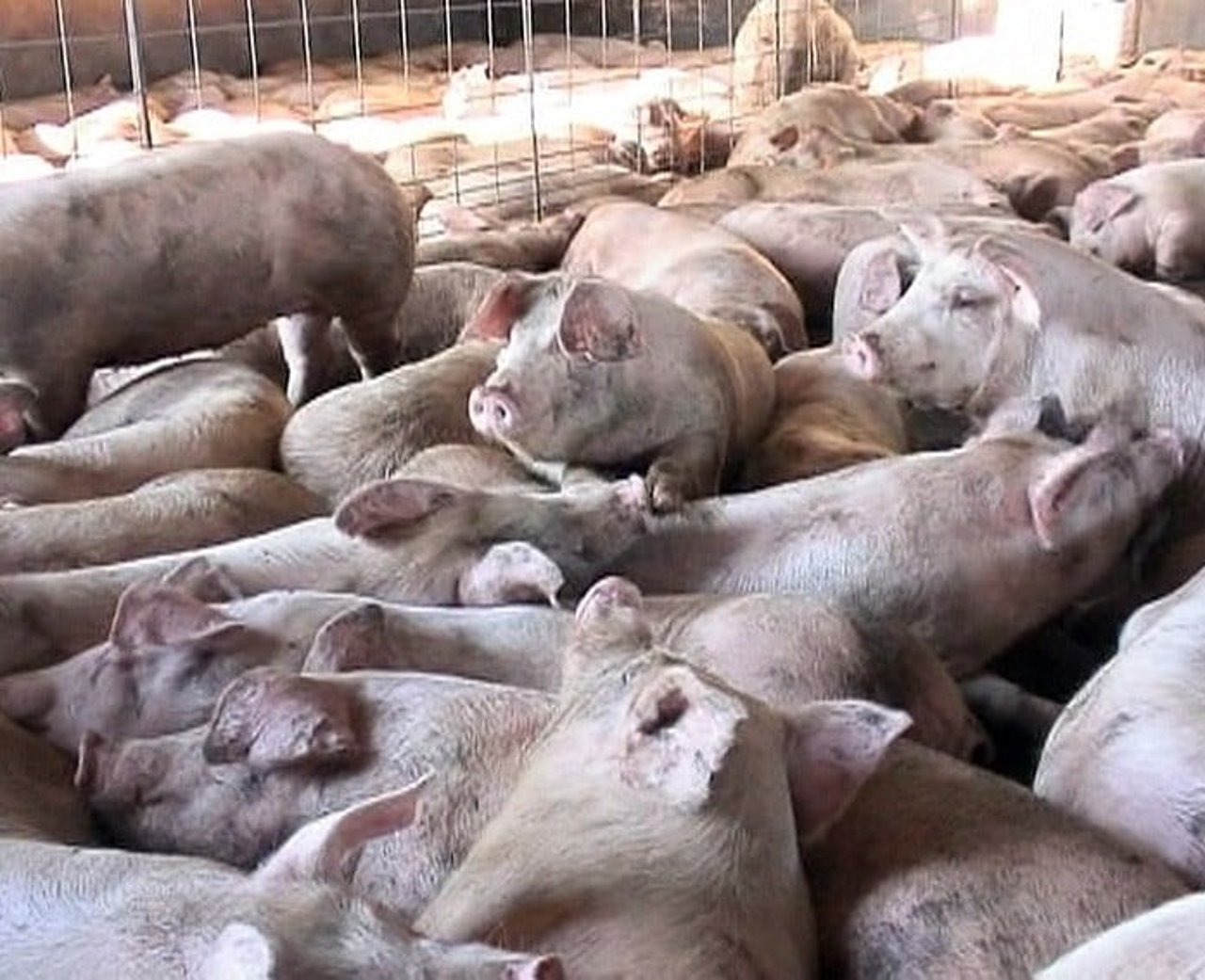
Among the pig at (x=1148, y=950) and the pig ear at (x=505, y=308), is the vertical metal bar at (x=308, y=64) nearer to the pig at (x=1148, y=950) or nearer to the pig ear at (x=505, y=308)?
the pig ear at (x=505, y=308)

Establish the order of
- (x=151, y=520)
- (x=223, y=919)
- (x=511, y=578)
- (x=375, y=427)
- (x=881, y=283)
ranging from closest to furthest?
1. (x=223, y=919)
2. (x=511, y=578)
3. (x=151, y=520)
4. (x=375, y=427)
5. (x=881, y=283)

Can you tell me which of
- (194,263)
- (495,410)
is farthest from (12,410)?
(495,410)

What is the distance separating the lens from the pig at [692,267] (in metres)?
2.79

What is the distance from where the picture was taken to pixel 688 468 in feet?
6.89

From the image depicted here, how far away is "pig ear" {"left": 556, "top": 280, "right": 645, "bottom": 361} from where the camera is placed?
6.93ft

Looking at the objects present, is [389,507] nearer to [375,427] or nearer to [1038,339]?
[375,427]

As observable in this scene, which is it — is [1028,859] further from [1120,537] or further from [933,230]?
[933,230]

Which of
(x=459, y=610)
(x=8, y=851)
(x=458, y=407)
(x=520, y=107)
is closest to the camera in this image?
(x=8, y=851)

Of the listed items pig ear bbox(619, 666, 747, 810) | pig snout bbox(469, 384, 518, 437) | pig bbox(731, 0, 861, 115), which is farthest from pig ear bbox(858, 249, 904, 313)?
pig bbox(731, 0, 861, 115)

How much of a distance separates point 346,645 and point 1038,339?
0.90m

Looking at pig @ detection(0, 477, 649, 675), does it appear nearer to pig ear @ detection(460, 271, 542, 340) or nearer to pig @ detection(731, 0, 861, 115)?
pig ear @ detection(460, 271, 542, 340)

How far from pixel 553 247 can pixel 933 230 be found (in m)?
1.19

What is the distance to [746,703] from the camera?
126 cm

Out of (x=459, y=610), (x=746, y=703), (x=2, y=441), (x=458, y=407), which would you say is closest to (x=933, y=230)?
(x=458, y=407)
